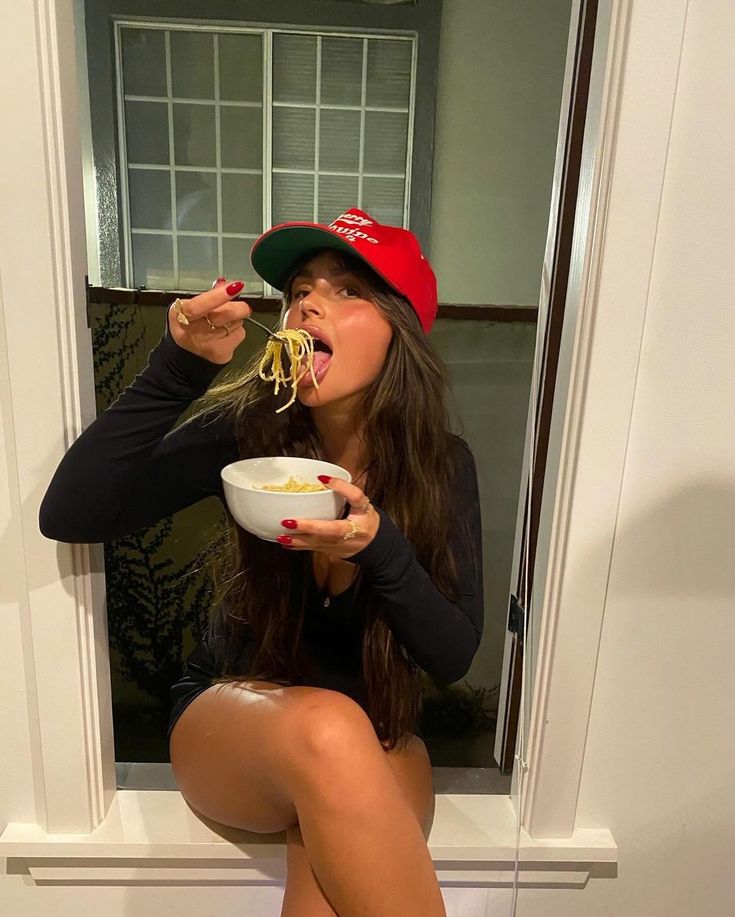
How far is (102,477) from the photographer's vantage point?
30.6 inches

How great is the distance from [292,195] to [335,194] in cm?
12

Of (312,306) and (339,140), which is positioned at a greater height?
(339,140)

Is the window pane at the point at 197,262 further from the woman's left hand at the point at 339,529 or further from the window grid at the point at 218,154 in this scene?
the woman's left hand at the point at 339,529

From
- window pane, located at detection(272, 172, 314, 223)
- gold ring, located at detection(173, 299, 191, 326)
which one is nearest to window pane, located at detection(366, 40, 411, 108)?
window pane, located at detection(272, 172, 314, 223)

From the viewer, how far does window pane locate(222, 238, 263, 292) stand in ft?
6.39

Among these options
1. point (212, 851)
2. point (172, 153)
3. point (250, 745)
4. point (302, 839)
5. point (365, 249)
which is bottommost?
point (212, 851)

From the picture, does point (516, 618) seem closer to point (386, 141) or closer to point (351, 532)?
point (351, 532)

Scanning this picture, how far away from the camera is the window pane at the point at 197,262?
1.95 m

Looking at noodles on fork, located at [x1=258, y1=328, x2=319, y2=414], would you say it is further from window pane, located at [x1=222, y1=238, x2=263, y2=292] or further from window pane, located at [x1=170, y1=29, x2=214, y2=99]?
window pane, located at [x1=170, y1=29, x2=214, y2=99]

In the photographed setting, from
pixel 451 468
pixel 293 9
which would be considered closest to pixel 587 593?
pixel 451 468

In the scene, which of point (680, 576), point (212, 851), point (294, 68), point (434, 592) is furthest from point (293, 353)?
point (294, 68)

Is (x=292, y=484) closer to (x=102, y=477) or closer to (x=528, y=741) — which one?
(x=102, y=477)

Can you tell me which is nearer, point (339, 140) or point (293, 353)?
point (293, 353)

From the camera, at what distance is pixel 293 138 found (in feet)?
6.18
